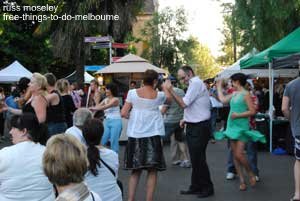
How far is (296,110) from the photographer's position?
6.18 metres

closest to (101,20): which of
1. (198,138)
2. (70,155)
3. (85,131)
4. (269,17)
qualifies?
(269,17)

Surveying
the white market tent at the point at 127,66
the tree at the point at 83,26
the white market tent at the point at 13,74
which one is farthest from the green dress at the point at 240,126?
the white market tent at the point at 13,74

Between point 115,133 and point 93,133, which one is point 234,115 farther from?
point 93,133

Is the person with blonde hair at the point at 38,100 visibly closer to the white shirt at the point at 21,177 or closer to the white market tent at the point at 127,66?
the white shirt at the point at 21,177

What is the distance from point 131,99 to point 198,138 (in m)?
1.22

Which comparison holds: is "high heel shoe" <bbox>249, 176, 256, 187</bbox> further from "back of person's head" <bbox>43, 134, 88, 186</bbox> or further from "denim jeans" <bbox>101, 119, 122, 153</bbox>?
"back of person's head" <bbox>43, 134, 88, 186</bbox>

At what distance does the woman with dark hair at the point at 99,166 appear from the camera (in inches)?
159

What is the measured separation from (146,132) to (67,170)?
354cm

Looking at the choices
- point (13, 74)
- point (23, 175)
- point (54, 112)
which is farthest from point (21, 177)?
point (13, 74)

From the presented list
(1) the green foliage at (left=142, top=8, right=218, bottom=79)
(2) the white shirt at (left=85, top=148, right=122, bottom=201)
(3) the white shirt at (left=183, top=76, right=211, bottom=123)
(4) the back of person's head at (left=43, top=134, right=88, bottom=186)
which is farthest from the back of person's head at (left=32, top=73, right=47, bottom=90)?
(1) the green foliage at (left=142, top=8, right=218, bottom=79)

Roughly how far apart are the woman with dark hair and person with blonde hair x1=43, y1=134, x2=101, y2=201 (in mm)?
1329

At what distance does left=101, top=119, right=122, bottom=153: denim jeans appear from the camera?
884 centimetres

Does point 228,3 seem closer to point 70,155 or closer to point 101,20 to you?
point 101,20

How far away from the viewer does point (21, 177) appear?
365 cm
